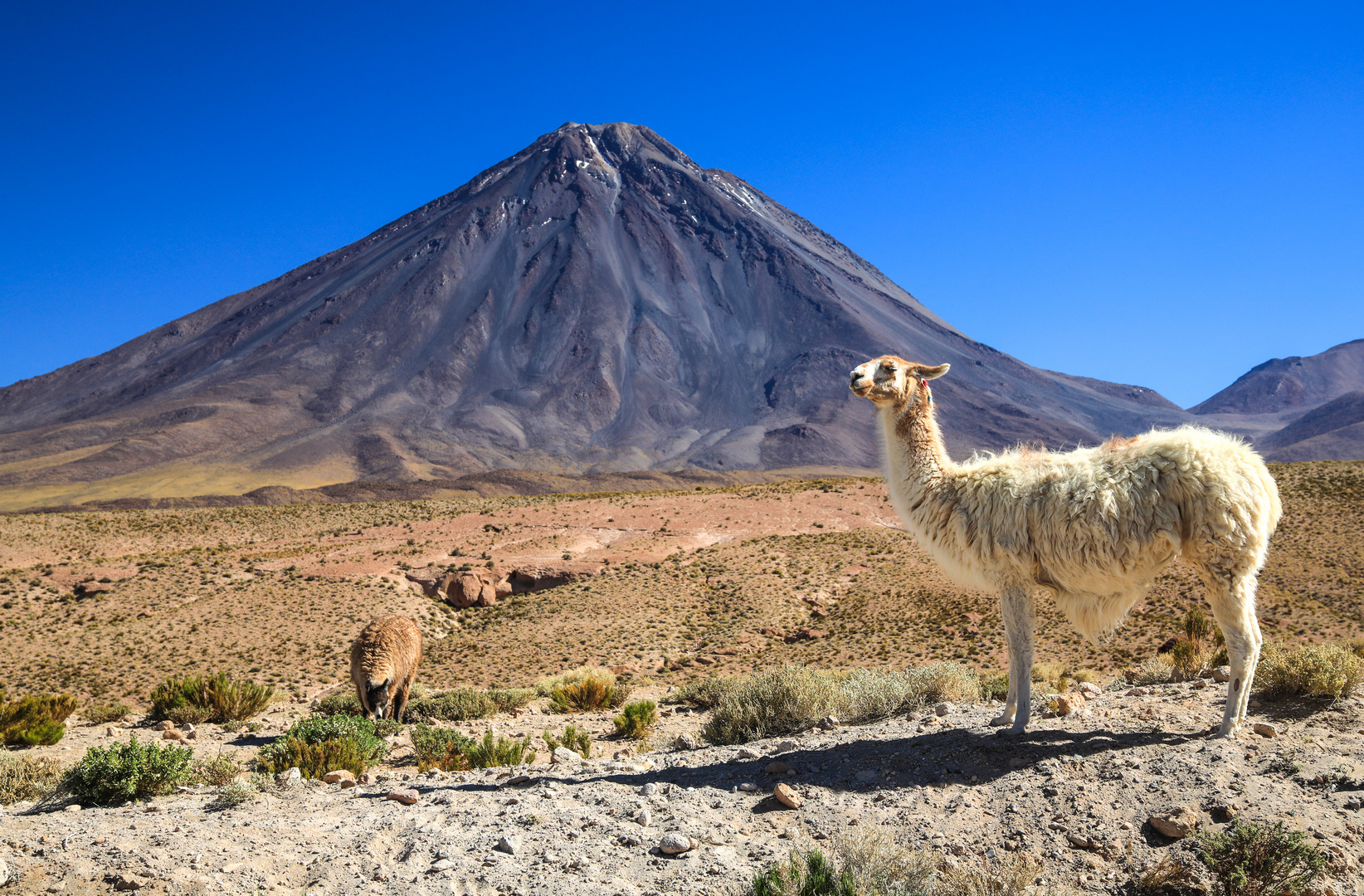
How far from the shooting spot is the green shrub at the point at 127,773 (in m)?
6.54

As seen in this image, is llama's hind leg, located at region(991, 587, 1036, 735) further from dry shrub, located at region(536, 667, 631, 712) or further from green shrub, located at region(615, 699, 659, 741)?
dry shrub, located at region(536, 667, 631, 712)

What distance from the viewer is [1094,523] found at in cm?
612

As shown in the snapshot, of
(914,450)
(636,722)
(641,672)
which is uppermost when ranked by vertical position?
(914,450)

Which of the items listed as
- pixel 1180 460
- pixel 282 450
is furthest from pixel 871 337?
pixel 1180 460

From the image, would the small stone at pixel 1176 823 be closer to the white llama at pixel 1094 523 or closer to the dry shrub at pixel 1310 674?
the white llama at pixel 1094 523

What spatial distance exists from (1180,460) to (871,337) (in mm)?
169256

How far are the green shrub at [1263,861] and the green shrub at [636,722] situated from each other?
22.7 ft

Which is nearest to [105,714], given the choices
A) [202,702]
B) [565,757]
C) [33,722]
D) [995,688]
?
[202,702]

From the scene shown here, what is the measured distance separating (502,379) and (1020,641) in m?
154

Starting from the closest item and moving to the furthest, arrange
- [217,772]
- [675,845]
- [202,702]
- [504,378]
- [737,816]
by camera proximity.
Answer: [675,845] → [737,816] → [217,772] → [202,702] → [504,378]

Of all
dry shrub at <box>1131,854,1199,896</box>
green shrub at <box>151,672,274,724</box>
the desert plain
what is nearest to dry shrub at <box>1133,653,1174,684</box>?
the desert plain

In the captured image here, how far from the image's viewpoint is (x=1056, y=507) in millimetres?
6297

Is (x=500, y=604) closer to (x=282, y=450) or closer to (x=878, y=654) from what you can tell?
(x=878, y=654)

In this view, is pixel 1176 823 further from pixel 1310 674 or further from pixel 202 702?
pixel 202 702
